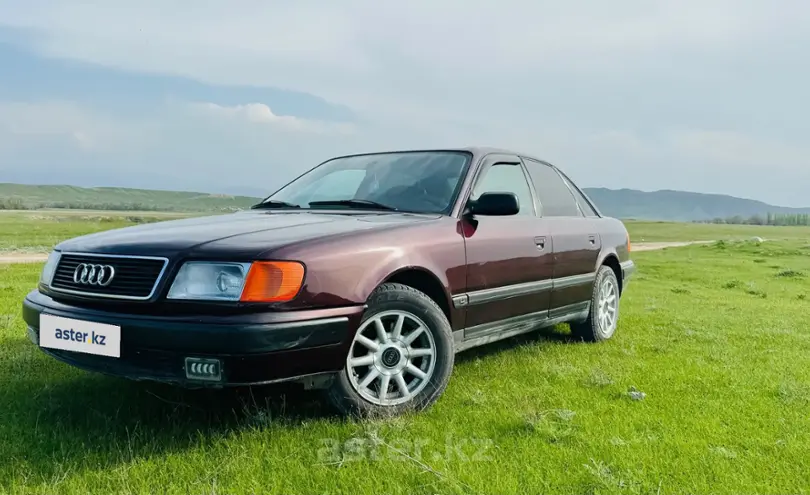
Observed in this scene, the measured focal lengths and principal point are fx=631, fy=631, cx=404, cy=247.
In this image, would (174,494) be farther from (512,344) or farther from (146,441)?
(512,344)

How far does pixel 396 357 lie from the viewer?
327 cm

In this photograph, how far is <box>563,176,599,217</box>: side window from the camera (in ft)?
18.1

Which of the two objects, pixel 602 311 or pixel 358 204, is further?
pixel 602 311

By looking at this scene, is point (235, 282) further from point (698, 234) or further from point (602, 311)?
point (698, 234)

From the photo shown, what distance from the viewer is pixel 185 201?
16450 cm

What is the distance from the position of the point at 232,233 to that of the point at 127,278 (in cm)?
52

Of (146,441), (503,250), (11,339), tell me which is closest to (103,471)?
(146,441)

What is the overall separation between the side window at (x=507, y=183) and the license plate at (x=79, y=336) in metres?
2.26

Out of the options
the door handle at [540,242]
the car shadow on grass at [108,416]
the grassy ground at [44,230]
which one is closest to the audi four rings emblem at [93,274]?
the car shadow on grass at [108,416]

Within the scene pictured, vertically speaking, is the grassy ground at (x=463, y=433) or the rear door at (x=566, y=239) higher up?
the rear door at (x=566, y=239)

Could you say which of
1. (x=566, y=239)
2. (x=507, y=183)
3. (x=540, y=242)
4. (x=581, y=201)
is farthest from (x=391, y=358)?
(x=581, y=201)

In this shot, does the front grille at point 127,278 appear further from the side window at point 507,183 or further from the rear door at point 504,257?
the side window at point 507,183

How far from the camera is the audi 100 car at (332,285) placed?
272 cm

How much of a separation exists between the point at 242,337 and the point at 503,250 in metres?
1.93
